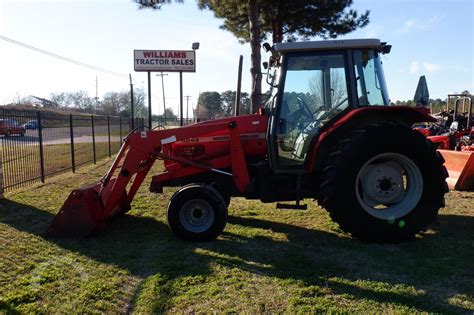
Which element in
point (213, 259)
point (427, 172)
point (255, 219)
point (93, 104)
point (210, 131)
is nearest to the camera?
point (213, 259)

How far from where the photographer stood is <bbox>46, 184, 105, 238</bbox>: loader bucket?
5121mm

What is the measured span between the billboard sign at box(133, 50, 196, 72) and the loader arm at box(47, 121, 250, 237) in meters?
14.4

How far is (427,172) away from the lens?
494cm

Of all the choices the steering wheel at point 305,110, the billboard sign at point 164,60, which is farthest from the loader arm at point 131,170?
the billboard sign at point 164,60

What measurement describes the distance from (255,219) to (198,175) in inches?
44.6

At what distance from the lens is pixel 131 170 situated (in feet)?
17.4

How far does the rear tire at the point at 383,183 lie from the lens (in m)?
4.77

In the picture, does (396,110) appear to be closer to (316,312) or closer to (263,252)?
(263,252)

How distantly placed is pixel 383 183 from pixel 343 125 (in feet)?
2.81

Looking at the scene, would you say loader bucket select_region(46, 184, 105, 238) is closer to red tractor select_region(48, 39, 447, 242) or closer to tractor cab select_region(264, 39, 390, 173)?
red tractor select_region(48, 39, 447, 242)

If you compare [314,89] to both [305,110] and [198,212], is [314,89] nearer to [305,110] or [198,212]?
[305,110]

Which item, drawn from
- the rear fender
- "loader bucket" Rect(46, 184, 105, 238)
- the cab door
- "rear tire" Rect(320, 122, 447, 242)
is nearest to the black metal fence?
"loader bucket" Rect(46, 184, 105, 238)

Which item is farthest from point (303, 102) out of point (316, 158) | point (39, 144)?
point (39, 144)

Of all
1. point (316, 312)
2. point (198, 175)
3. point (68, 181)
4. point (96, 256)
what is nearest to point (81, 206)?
point (96, 256)
